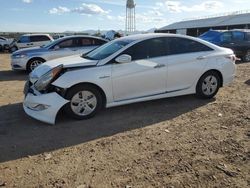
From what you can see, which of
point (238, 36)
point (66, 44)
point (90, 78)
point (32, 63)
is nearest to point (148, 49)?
point (90, 78)

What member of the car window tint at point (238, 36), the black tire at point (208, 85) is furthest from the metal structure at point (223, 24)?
the black tire at point (208, 85)

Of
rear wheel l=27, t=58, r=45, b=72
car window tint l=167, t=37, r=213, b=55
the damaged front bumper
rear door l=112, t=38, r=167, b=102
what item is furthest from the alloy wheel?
rear wheel l=27, t=58, r=45, b=72

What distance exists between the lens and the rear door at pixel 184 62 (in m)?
6.84

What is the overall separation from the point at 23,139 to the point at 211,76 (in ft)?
14.4

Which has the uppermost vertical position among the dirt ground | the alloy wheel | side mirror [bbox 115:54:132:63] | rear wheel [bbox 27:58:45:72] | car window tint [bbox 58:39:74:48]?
car window tint [bbox 58:39:74:48]

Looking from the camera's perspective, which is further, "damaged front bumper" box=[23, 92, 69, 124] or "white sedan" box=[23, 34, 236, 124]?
"white sedan" box=[23, 34, 236, 124]

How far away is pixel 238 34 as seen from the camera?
15820 mm

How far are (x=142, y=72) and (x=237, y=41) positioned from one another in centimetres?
1077

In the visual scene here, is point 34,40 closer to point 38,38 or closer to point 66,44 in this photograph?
point 38,38

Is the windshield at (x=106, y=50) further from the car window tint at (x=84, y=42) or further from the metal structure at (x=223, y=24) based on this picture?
the metal structure at (x=223, y=24)

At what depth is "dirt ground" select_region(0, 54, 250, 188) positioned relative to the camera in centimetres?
383

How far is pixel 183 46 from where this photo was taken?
281 inches

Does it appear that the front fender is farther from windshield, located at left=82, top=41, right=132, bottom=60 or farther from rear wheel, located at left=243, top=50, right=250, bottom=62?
rear wheel, located at left=243, top=50, right=250, bottom=62

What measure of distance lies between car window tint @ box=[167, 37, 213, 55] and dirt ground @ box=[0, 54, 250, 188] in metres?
1.18
